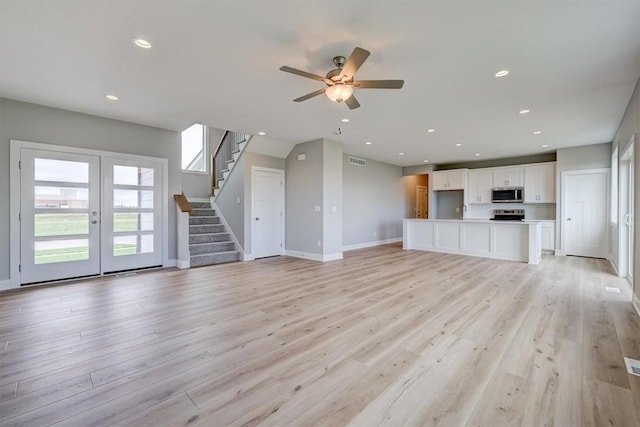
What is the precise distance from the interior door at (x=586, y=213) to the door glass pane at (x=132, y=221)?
9417mm

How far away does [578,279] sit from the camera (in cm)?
478

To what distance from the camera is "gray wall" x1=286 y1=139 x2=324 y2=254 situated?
21.4ft

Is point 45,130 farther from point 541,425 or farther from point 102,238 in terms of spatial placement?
point 541,425

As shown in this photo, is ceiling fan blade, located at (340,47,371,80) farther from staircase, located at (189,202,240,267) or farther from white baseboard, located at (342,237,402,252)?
white baseboard, located at (342,237,402,252)

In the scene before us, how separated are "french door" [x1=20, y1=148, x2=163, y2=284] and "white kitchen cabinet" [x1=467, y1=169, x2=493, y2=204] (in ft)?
28.3

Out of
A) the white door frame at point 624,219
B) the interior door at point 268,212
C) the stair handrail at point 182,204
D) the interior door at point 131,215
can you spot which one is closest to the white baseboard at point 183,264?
the interior door at point 131,215

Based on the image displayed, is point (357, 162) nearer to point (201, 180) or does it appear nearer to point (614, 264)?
point (201, 180)

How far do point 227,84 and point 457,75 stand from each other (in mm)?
2782

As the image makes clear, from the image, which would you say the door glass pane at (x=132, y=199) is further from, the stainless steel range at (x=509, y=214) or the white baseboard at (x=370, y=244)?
the stainless steel range at (x=509, y=214)

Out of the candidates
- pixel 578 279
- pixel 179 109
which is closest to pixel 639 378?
pixel 578 279

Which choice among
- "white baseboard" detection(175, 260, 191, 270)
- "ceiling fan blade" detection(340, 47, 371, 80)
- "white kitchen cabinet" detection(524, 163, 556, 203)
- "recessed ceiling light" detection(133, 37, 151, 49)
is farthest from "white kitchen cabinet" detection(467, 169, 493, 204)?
"recessed ceiling light" detection(133, 37, 151, 49)

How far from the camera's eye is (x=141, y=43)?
8.93ft

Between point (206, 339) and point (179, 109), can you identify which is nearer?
point (206, 339)

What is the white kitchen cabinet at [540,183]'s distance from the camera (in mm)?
7609
